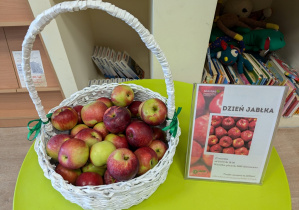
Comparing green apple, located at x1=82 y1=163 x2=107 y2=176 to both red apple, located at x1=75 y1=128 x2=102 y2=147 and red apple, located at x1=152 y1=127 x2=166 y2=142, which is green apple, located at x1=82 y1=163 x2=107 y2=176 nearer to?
red apple, located at x1=75 y1=128 x2=102 y2=147

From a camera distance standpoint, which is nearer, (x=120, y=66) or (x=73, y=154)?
(x=73, y=154)

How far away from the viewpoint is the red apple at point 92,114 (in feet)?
A: 2.45

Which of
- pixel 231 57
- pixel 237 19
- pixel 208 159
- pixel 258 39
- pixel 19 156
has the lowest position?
pixel 19 156

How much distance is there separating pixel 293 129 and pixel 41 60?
178 centimetres

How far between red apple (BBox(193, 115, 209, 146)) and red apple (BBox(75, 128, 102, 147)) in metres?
0.28

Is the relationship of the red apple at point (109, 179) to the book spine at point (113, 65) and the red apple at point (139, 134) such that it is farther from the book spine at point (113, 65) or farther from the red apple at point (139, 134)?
the book spine at point (113, 65)

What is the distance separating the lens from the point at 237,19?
157 cm

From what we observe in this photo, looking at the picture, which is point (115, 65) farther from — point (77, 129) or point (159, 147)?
point (159, 147)

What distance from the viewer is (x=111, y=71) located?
5.31 feet

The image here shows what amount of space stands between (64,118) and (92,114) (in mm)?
85

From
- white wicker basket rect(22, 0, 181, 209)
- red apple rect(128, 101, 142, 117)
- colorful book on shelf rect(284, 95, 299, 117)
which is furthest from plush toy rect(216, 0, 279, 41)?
white wicker basket rect(22, 0, 181, 209)

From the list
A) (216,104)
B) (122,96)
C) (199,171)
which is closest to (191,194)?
(199,171)

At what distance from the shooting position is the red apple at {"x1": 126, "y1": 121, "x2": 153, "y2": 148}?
2.18ft

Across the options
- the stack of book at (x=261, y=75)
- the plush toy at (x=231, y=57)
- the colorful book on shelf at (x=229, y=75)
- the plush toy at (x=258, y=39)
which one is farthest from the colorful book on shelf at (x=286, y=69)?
the colorful book on shelf at (x=229, y=75)
